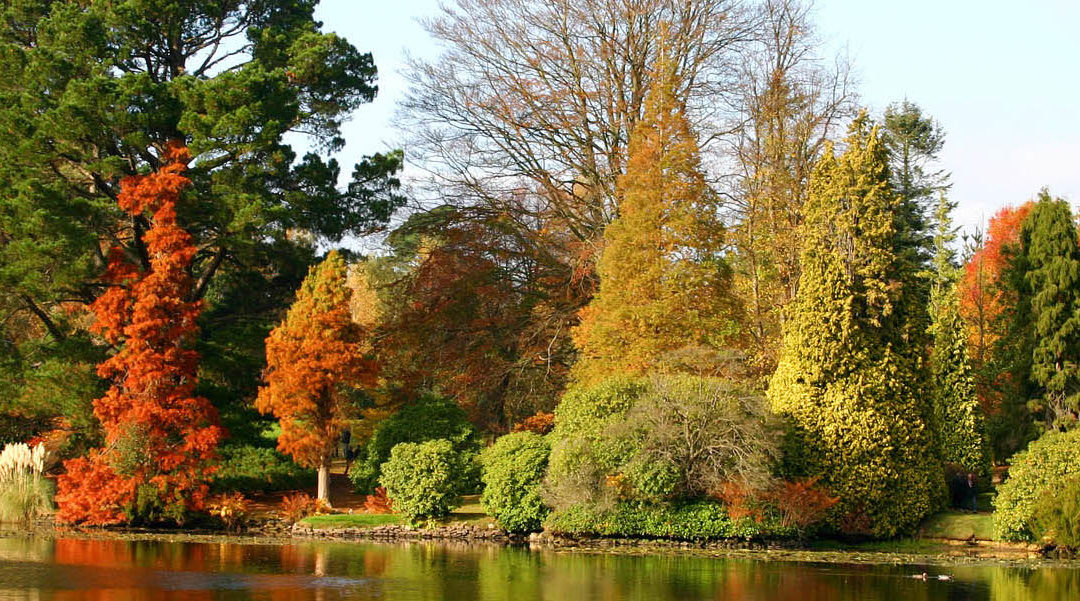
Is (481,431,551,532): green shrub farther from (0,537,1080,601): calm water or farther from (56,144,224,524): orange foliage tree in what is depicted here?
(56,144,224,524): orange foliage tree

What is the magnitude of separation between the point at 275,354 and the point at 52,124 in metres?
8.62

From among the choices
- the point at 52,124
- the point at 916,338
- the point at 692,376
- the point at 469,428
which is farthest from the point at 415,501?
the point at 52,124

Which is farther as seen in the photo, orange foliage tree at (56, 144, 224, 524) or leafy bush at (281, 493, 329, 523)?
leafy bush at (281, 493, 329, 523)

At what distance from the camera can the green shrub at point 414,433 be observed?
2906cm

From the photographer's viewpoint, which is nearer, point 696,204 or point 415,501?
point 415,501

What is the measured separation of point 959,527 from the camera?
25.1 m

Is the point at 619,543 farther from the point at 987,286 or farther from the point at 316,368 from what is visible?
the point at 987,286

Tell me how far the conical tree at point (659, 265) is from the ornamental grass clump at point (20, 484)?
43.7 feet

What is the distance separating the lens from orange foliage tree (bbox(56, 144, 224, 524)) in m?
28.0

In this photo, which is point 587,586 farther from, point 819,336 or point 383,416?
point 383,416

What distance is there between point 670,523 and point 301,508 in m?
9.93

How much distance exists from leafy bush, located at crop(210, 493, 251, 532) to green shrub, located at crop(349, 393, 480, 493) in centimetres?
290

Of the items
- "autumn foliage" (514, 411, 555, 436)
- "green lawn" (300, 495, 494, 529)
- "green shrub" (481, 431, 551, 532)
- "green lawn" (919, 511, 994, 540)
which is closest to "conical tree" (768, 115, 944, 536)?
"green lawn" (919, 511, 994, 540)

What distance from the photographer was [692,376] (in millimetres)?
25594
